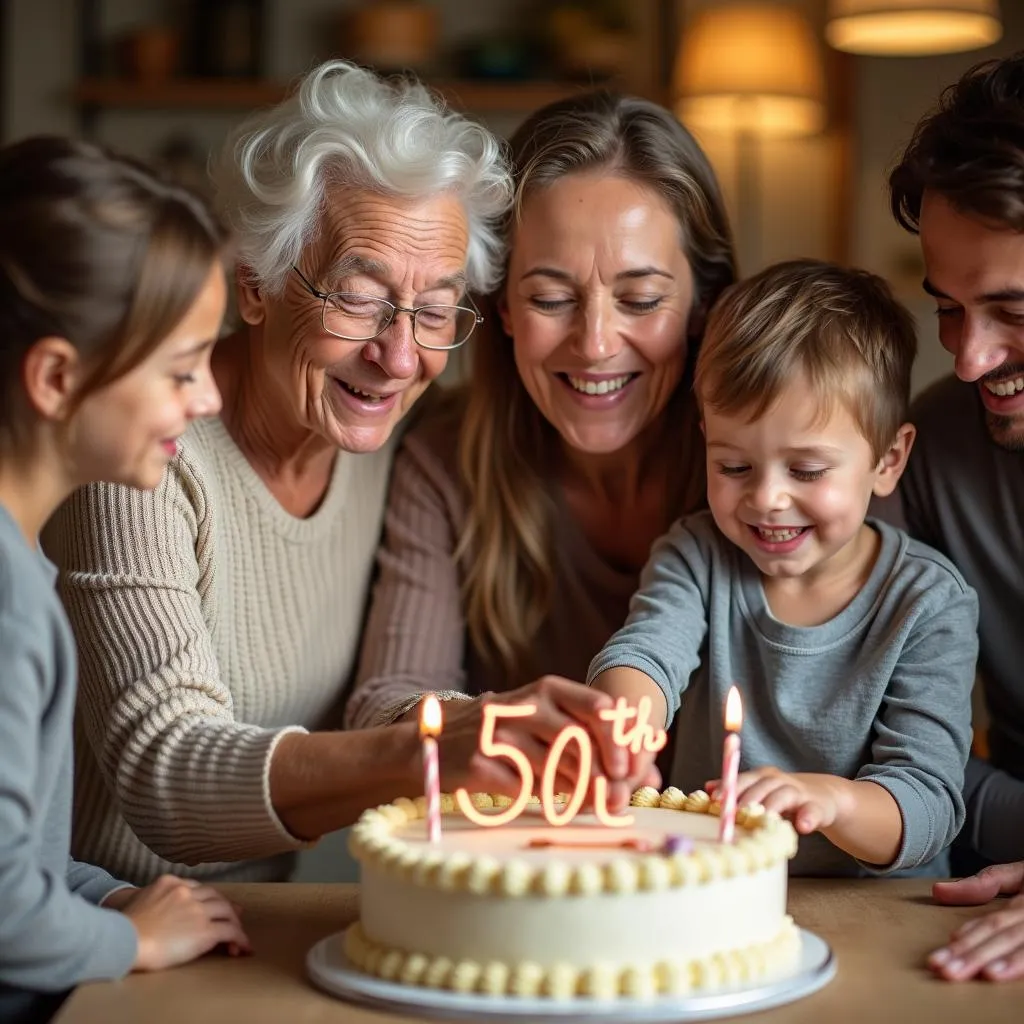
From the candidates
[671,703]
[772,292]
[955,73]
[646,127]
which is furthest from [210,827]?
[955,73]

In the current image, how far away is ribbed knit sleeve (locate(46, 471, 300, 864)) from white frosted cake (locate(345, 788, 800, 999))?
15.7 inches

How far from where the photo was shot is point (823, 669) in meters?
2.28

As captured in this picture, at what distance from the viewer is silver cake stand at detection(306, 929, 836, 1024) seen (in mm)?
1495

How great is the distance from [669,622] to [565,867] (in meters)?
0.81

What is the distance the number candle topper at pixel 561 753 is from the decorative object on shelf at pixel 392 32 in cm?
474

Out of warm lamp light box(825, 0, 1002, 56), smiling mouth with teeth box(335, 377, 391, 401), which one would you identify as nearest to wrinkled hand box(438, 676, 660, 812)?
smiling mouth with teeth box(335, 377, 391, 401)

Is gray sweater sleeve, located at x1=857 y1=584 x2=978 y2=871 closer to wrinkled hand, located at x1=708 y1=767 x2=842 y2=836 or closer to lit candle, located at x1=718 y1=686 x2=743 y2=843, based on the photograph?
wrinkled hand, located at x1=708 y1=767 x2=842 y2=836

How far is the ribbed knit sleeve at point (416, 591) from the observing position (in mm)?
2621

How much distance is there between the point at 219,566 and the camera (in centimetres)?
245

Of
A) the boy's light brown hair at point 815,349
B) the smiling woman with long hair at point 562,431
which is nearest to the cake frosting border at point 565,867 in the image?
the boy's light brown hair at point 815,349

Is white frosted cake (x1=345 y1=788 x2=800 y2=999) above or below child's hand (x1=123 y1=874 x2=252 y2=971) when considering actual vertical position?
above

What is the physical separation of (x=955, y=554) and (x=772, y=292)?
0.56 metres

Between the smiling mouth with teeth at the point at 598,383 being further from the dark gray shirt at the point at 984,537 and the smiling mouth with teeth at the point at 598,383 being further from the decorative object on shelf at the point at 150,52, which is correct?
the decorative object on shelf at the point at 150,52

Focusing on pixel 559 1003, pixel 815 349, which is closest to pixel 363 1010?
pixel 559 1003
